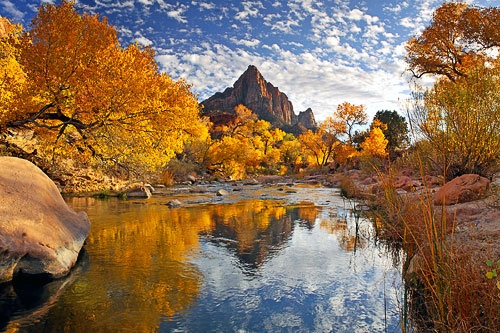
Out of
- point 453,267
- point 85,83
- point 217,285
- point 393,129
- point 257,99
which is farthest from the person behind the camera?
point 257,99

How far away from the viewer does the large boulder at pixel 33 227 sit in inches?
190

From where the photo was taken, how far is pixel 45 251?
199 inches

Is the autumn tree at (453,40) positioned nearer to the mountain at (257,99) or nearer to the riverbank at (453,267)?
the riverbank at (453,267)

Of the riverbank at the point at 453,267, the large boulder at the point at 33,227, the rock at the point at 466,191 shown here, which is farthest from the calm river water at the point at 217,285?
the rock at the point at 466,191

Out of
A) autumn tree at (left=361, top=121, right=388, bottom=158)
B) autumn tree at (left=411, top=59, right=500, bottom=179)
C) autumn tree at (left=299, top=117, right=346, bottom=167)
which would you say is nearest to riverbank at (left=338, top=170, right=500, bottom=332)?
autumn tree at (left=411, top=59, right=500, bottom=179)

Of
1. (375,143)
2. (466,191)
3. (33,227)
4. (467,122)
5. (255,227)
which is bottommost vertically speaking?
(255,227)

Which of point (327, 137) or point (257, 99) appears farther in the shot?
point (257, 99)

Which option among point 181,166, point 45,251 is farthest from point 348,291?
point 181,166

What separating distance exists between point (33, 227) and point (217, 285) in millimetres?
3036

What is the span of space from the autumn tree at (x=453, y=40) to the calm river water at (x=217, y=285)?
16169mm

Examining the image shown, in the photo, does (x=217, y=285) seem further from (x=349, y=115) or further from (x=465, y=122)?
(x=349, y=115)

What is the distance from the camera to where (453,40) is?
19.5 metres

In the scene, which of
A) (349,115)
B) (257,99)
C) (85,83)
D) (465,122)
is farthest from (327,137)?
(257,99)

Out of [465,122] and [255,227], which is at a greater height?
[465,122]
